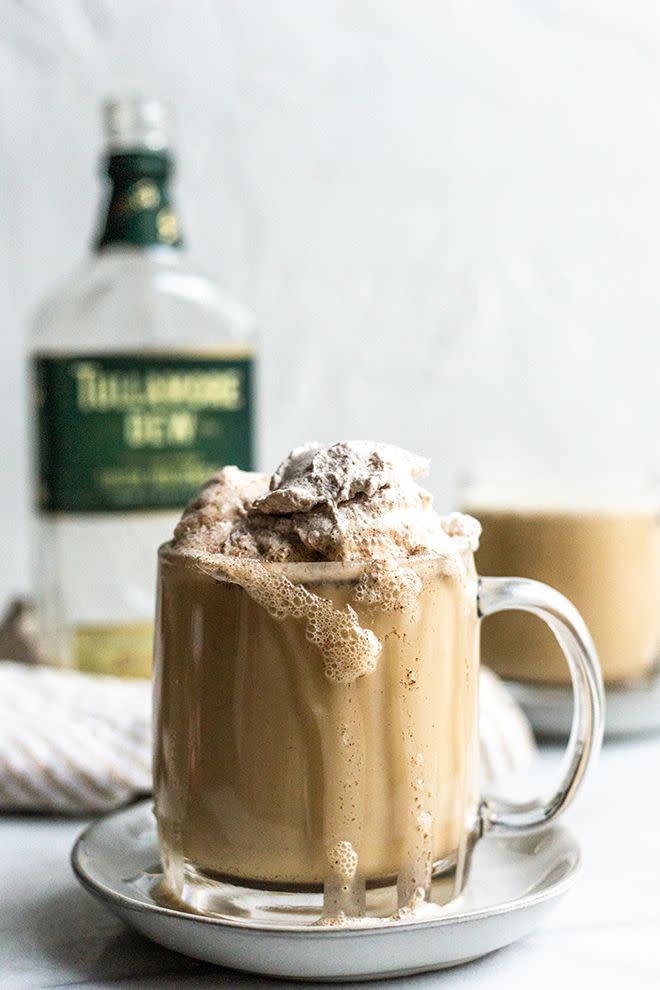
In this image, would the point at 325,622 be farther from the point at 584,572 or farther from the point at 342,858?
the point at 584,572

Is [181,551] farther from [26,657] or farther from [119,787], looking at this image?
[26,657]

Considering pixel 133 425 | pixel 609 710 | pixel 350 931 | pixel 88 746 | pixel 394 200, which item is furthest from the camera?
pixel 394 200

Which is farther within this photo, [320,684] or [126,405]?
[126,405]

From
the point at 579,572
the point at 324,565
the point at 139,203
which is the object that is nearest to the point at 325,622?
the point at 324,565

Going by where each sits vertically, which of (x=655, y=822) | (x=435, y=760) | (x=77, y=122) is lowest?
(x=655, y=822)

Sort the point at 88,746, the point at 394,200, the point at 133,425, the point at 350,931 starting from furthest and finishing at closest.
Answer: the point at 394,200 → the point at 133,425 → the point at 88,746 → the point at 350,931

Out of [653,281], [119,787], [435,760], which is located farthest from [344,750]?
[653,281]
